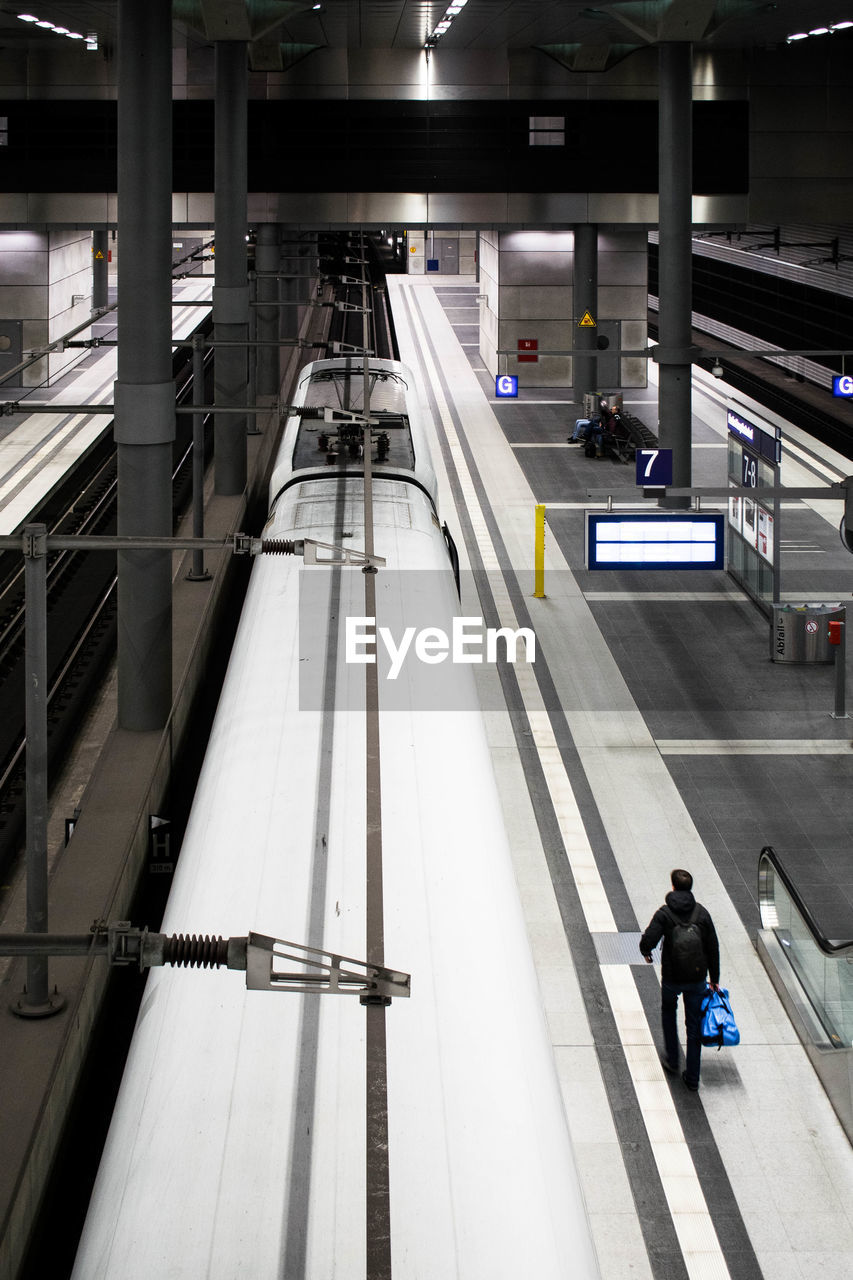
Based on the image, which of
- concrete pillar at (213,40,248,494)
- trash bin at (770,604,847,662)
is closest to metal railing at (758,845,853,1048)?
trash bin at (770,604,847,662)

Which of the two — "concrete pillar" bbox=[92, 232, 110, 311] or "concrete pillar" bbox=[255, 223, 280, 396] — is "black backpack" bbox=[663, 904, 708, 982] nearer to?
"concrete pillar" bbox=[255, 223, 280, 396]

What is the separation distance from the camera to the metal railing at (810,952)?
9602mm

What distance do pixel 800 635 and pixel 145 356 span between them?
9.47m

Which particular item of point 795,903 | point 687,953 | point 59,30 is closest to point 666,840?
point 795,903

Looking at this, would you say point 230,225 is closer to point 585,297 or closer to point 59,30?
point 59,30

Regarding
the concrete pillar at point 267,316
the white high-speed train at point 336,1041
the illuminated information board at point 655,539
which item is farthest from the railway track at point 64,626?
the illuminated information board at point 655,539

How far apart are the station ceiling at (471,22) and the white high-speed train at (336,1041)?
14375 mm

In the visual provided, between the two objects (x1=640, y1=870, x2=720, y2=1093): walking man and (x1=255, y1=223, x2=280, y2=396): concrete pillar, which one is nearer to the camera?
(x1=640, y1=870, x2=720, y2=1093): walking man

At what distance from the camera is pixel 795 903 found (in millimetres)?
10445

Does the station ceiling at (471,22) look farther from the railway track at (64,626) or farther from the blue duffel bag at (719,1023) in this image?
the blue duffel bag at (719,1023)

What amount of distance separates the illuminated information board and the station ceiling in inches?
343

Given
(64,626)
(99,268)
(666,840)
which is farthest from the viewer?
(99,268)

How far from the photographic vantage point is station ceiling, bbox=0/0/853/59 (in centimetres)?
2314

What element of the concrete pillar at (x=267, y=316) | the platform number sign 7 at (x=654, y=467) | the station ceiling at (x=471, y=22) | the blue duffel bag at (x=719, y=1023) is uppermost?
the station ceiling at (x=471, y=22)
